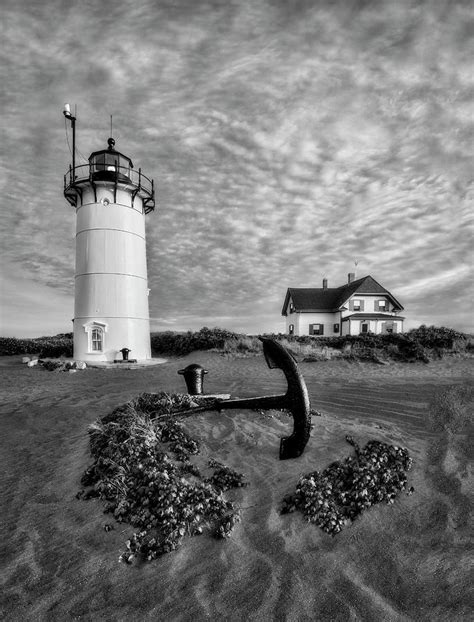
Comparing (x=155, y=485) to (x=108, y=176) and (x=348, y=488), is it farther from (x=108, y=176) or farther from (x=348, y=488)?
(x=108, y=176)

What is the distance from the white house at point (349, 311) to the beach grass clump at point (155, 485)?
31.3 meters

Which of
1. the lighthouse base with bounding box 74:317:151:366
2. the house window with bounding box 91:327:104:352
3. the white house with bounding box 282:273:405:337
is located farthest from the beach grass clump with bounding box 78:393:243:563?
the white house with bounding box 282:273:405:337

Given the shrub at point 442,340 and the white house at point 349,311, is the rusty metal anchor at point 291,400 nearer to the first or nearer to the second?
the shrub at point 442,340

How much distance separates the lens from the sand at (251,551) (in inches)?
104

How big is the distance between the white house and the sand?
98.2 ft

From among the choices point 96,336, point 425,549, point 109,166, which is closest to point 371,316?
point 96,336

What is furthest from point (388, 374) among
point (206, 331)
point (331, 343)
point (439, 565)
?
point (206, 331)

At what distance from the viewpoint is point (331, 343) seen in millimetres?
22453

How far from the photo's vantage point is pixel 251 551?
3186mm

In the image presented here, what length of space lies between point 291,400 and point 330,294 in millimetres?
36044

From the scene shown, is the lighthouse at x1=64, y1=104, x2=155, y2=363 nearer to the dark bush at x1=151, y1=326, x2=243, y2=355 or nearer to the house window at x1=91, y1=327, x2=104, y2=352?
the house window at x1=91, y1=327, x2=104, y2=352

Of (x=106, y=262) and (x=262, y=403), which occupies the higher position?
(x=106, y=262)

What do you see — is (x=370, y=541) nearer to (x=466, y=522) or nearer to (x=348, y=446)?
(x=466, y=522)

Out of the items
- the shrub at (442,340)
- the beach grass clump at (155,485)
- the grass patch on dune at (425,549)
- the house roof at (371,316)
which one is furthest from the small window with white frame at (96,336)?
the house roof at (371,316)
